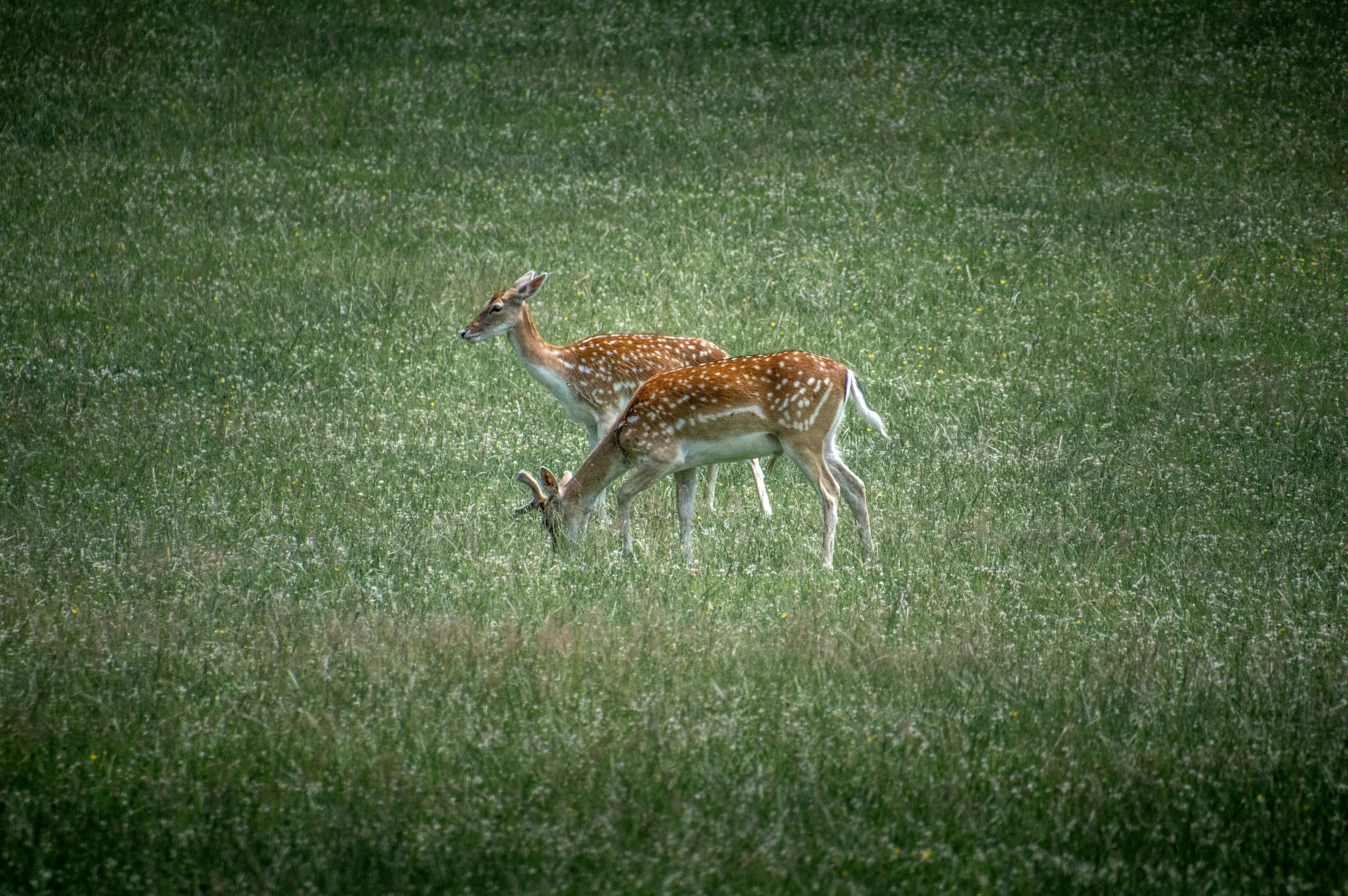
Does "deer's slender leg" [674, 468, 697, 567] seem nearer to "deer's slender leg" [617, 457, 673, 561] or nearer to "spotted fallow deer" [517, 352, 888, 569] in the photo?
"spotted fallow deer" [517, 352, 888, 569]

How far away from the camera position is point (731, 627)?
642 centimetres

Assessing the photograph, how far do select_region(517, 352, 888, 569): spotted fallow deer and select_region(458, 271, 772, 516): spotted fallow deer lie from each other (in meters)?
1.20

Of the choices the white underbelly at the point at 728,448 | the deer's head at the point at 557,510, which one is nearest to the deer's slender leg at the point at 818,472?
the white underbelly at the point at 728,448

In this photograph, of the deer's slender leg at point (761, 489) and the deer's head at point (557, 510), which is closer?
the deer's head at point (557, 510)

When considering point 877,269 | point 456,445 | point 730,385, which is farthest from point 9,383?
point 877,269

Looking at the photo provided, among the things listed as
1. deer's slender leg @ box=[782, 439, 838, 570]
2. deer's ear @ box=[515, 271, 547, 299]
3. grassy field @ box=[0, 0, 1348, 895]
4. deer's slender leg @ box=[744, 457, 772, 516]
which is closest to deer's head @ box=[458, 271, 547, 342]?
deer's ear @ box=[515, 271, 547, 299]

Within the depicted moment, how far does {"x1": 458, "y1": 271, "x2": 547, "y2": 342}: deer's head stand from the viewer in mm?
9820

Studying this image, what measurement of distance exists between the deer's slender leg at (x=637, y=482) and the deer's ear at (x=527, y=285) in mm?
2331

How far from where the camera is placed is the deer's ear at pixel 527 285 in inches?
387

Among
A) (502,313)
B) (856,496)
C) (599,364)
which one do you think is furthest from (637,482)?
(502,313)

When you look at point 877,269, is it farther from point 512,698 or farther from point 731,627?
point 512,698

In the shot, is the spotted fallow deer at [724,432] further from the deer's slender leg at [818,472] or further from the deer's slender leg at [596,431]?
the deer's slender leg at [596,431]

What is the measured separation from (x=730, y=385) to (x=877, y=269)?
675 cm

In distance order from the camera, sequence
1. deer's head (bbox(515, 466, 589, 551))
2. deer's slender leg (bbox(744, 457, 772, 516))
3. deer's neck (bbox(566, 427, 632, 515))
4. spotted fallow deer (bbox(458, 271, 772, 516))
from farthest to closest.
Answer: spotted fallow deer (bbox(458, 271, 772, 516)) < deer's slender leg (bbox(744, 457, 772, 516)) < deer's neck (bbox(566, 427, 632, 515)) < deer's head (bbox(515, 466, 589, 551))
